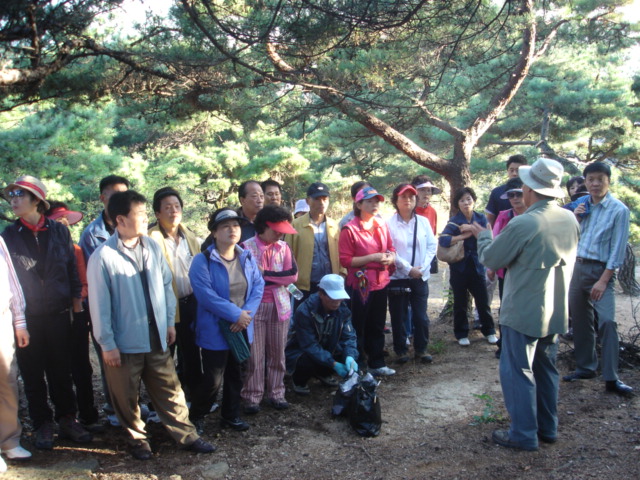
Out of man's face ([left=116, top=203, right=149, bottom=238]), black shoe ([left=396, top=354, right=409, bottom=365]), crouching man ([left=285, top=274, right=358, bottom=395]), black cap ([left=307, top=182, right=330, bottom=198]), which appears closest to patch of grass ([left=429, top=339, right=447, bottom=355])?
black shoe ([left=396, top=354, right=409, bottom=365])

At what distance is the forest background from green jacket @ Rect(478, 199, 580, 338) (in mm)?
1990

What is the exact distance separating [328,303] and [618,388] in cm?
259

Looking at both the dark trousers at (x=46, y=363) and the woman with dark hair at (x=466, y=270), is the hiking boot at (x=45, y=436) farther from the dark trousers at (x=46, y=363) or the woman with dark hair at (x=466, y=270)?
the woman with dark hair at (x=466, y=270)

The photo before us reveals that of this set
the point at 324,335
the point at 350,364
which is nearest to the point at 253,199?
the point at 324,335

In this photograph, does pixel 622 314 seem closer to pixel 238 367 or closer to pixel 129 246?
pixel 238 367

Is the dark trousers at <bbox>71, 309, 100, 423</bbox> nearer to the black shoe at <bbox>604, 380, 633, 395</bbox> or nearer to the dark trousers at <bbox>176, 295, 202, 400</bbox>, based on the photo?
the dark trousers at <bbox>176, 295, 202, 400</bbox>

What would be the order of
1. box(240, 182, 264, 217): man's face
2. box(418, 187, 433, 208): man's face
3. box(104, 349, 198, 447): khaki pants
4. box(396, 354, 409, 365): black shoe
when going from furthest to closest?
box(418, 187, 433, 208): man's face → box(396, 354, 409, 365): black shoe → box(240, 182, 264, 217): man's face → box(104, 349, 198, 447): khaki pants

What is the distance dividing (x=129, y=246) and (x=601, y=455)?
3447mm

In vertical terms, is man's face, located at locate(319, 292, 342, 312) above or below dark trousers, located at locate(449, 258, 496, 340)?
above

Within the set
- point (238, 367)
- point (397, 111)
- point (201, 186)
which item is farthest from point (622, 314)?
point (201, 186)

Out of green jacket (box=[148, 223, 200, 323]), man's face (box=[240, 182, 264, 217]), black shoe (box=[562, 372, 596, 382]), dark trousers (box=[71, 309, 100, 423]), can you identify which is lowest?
black shoe (box=[562, 372, 596, 382])

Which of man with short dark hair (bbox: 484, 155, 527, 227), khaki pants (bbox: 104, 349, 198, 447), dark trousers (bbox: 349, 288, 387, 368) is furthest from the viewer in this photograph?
man with short dark hair (bbox: 484, 155, 527, 227)

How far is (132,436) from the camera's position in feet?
11.3

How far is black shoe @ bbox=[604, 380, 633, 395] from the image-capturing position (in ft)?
14.1
